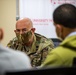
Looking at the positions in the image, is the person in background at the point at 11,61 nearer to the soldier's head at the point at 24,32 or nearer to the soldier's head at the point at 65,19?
the soldier's head at the point at 65,19

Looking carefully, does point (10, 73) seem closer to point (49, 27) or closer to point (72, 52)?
point (72, 52)

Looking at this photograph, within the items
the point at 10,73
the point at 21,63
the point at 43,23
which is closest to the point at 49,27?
the point at 43,23

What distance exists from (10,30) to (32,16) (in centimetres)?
52

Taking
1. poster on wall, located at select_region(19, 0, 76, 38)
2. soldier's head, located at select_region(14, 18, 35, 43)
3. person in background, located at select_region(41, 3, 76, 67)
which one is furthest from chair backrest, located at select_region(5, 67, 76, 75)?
poster on wall, located at select_region(19, 0, 76, 38)

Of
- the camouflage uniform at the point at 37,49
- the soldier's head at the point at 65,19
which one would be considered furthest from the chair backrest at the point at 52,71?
the camouflage uniform at the point at 37,49

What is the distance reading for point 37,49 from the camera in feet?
8.08

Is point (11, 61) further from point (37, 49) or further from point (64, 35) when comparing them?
point (37, 49)

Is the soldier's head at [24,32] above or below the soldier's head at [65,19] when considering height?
below

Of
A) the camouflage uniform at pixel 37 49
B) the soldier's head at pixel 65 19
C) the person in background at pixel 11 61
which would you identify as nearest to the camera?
the person in background at pixel 11 61

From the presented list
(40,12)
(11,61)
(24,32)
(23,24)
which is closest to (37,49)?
(24,32)

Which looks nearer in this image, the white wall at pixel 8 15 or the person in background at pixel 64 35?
the person in background at pixel 64 35

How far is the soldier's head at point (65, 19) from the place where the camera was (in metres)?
1.57

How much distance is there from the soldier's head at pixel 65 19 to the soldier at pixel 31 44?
846mm

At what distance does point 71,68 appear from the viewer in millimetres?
926
